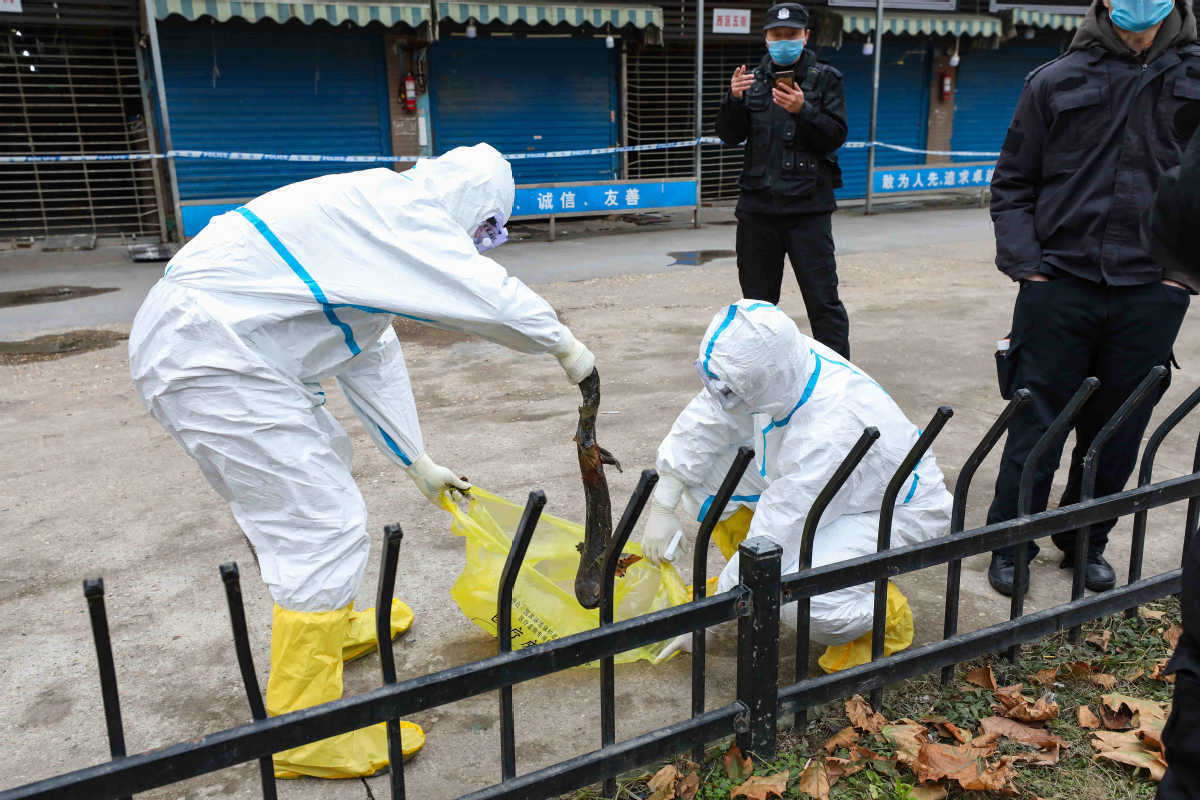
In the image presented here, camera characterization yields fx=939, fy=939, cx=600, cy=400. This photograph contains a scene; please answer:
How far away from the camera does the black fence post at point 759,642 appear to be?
1.96 metres

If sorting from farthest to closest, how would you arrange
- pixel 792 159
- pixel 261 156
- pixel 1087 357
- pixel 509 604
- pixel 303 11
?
pixel 261 156 → pixel 303 11 → pixel 792 159 → pixel 1087 357 → pixel 509 604

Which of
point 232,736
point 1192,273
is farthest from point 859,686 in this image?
point 232,736

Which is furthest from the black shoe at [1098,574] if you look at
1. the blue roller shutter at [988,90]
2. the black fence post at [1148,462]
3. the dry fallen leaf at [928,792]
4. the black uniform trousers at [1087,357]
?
the blue roller shutter at [988,90]

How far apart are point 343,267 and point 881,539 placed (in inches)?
56.3

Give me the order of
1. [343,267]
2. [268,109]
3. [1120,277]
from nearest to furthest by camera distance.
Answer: [343,267]
[1120,277]
[268,109]

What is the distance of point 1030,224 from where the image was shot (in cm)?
298

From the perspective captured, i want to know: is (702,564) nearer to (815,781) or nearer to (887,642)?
(815,781)

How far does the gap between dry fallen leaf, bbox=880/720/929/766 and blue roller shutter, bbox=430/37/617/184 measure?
1187 centimetres

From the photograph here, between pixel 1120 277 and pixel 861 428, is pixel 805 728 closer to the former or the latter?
pixel 861 428

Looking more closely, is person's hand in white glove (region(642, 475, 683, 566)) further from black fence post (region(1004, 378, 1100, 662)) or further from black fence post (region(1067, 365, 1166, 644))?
black fence post (region(1067, 365, 1166, 644))

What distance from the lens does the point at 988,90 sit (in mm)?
17547

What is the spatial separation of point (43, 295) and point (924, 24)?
13.1 m

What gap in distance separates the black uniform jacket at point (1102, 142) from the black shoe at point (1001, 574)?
3.12 feet

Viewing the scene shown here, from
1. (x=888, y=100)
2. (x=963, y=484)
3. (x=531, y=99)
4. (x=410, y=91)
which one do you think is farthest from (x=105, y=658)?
(x=888, y=100)
